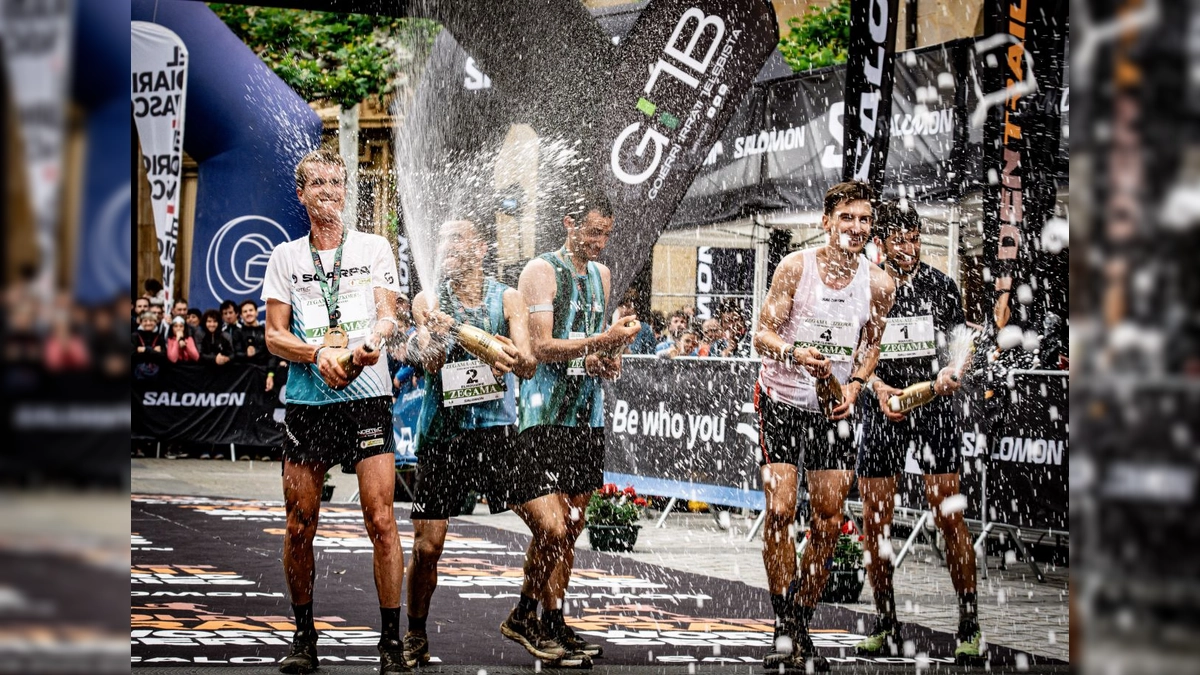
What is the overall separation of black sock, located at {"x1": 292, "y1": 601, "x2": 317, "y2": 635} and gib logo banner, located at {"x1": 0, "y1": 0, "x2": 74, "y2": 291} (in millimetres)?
4679

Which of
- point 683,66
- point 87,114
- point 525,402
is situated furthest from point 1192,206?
point 683,66

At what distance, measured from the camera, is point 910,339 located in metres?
6.86

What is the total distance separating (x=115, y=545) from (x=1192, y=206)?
92 centimetres

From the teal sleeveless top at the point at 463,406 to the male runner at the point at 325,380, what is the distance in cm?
37

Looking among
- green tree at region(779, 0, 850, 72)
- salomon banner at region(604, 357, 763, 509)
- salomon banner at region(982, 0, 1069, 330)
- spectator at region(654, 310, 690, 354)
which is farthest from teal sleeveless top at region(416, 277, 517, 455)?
green tree at region(779, 0, 850, 72)

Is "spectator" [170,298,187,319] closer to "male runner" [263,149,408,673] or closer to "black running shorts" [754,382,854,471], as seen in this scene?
"male runner" [263,149,408,673]

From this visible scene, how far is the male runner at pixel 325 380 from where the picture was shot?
552 cm

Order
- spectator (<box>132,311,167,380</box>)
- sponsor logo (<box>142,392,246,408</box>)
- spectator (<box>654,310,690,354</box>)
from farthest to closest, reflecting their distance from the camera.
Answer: sponsor logo (<box>142,392,246,408</box>), spectator (<box>132,311,167,380</box>), spectator (<box>654,310,690,354</box>)

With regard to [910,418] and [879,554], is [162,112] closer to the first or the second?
[910,418]

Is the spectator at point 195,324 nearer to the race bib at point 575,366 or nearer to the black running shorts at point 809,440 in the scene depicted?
the race bib at point 575,366

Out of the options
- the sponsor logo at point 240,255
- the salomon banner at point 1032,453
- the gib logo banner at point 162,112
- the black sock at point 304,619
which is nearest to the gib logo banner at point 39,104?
the black sock at point 304,619

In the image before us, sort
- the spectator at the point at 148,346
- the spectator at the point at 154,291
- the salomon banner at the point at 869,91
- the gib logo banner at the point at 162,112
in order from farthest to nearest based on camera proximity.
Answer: the spectator at the point at 154,291 < the spectator at the point at 148,346 < the gib logo banner at the point at 162,112 < the salomon banner at the point at 869,91

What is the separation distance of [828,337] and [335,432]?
238 cm

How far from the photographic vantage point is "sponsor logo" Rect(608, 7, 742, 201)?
26.3ft
